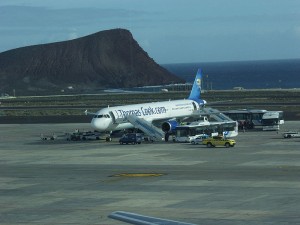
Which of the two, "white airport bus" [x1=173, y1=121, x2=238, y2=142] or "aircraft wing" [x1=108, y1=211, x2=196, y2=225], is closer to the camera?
"aircraft wing" [x1=108, y1=211, x2=196, y2=225]

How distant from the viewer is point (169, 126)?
8962cm

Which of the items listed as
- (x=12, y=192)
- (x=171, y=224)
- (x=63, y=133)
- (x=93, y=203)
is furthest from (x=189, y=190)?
(x=63, y=133)

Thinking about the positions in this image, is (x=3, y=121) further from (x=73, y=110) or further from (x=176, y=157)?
(x=176, y=157)

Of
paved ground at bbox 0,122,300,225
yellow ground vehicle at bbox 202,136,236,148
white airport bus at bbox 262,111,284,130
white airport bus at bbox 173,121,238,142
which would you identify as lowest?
paved ground at bbox 0,122,300,225

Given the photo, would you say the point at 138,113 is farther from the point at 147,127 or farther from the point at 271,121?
the point at 271,121

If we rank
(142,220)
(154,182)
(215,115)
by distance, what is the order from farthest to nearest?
1. (215,115)
2. (154,182)
3. (142,220)

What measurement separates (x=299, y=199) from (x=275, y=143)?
36797 mm

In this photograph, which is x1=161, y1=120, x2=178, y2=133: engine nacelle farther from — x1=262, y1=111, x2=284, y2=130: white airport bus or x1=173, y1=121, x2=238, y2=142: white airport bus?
x1=262, y1=111, x2=284, y2=130: white airport bus

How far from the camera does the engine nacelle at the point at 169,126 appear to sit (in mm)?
89312

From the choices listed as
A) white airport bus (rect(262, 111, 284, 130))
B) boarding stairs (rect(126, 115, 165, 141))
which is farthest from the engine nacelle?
white airport bus (rect(262, 111, 284, 130))

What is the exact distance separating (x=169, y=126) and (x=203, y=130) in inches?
176

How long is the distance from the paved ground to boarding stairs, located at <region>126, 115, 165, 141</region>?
392cm

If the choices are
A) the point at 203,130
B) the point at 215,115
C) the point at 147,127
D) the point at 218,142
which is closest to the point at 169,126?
the point at 147,127

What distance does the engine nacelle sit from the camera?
89312mm
